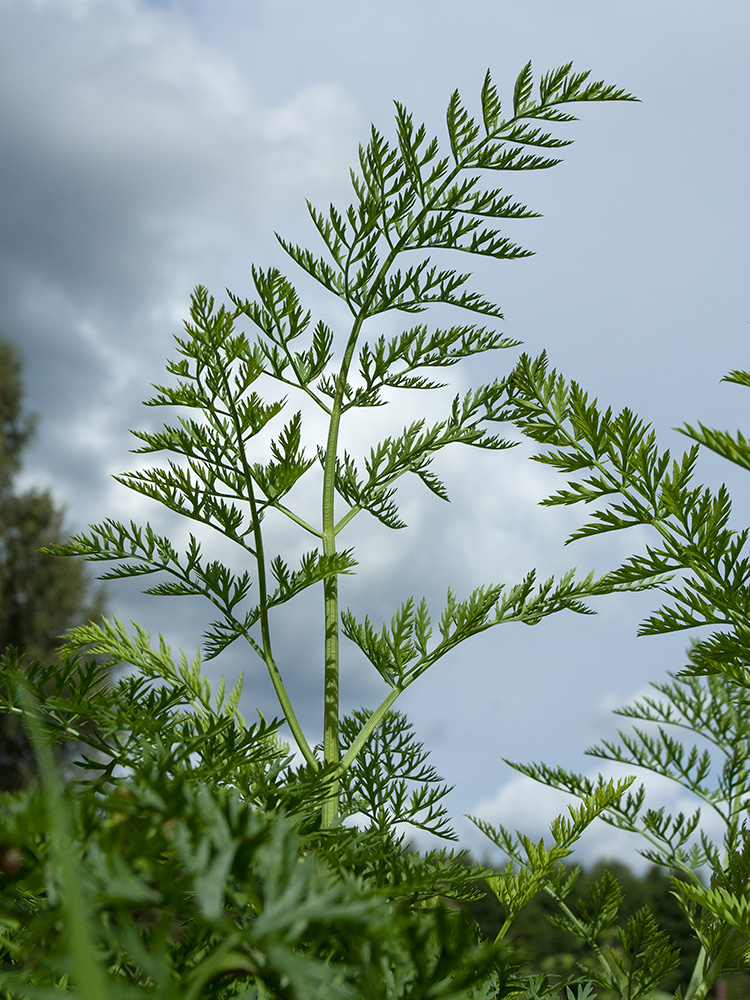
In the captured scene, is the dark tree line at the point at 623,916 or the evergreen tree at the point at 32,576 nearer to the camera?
the dark tree line at the point at 623,916

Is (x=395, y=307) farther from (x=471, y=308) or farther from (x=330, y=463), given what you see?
(x=330, y=463)

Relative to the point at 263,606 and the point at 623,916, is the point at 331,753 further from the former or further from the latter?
the point at 623,916

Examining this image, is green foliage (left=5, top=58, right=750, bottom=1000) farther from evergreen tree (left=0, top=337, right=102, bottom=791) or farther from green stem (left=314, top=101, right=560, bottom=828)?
evergreen tree (left=0, top=337, right=102, bottom=791)

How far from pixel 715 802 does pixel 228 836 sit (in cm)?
211

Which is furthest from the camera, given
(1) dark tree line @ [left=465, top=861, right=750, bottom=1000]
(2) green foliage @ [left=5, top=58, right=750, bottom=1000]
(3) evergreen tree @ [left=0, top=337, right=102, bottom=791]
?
(3) evergreen tree @ [left=0, top=337, right=102, bottom=791]

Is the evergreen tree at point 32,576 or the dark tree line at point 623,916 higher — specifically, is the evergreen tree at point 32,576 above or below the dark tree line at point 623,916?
above

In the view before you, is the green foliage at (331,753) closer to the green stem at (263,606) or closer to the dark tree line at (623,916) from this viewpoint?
the green stem at (263,606)

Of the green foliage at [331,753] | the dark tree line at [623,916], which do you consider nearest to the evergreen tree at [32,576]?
the dark tree line at [623,916]

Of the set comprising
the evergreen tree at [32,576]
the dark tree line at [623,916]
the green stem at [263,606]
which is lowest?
the dark tree line at [623,916]

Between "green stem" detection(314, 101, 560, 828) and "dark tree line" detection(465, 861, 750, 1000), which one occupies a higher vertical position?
"green stem" detection(314, 101, 560, 828)

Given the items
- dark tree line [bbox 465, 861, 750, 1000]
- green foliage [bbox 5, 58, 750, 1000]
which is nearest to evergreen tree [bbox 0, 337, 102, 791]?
dark tree line [bbox 465, 861, 750, 1000]

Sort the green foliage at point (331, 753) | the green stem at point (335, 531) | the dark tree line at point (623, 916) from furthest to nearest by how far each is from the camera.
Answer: the dark tree line at point (623, 916)
the green stem at point (335, 531)
the green foliage at point (331, 753)

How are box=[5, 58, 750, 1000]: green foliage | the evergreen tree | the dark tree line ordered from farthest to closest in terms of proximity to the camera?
the evergreen tree, the dark tree line, box=[5, 58, 750, 1000]: green foliage

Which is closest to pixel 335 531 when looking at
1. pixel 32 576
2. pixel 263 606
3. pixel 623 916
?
pixel 263 606
